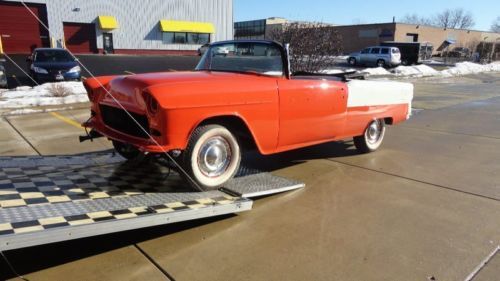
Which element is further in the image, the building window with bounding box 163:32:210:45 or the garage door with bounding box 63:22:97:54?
the building window with bounding box 163:32:210:45

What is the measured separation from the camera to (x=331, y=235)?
3.53 m

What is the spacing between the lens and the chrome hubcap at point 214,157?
12.9 feet

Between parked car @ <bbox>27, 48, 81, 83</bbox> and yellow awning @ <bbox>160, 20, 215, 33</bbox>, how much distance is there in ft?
83.9

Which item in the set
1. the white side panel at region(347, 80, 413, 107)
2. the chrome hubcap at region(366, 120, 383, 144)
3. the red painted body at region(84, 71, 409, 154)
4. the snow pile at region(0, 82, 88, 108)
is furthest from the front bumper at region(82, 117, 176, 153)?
the snow pile at region(0, 82, 88, 108)

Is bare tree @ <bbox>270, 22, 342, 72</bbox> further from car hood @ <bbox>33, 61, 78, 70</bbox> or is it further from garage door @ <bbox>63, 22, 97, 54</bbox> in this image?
garage door @ <bbox>63, 22, 97, 54</bbox>

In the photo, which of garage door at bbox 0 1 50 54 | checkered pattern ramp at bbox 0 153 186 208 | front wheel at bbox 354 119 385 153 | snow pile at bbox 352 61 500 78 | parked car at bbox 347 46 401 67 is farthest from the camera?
garage door at bbox 0 1 50 54

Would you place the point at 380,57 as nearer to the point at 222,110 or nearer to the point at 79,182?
the point at 222,110

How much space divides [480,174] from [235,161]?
11.0 ft

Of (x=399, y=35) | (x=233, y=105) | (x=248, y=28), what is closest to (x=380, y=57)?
(x=399, y=35)

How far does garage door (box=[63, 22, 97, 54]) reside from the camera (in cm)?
3459

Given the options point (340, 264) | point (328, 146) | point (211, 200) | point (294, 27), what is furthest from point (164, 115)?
point (294, 27)

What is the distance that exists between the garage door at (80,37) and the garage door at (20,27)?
1.71 meters

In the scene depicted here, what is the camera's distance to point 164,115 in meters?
3.50

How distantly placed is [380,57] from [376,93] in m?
28.3
